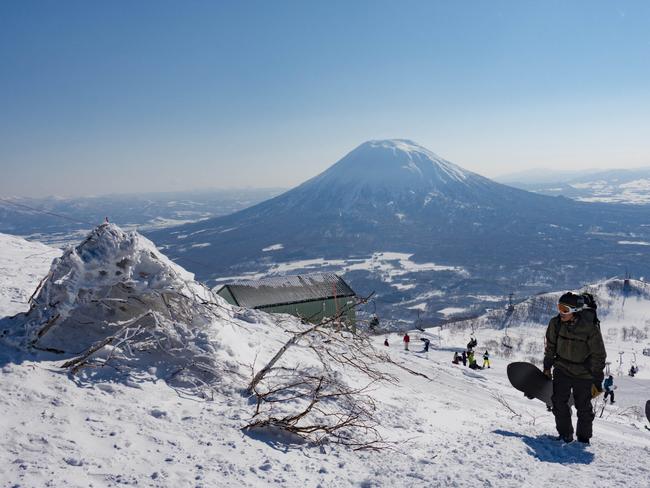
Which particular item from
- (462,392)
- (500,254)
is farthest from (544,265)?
(462,392)

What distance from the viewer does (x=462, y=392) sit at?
962cm

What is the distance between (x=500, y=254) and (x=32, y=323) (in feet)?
656

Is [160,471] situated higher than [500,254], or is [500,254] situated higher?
[160,471]

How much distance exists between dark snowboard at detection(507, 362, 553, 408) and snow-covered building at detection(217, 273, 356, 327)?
17505mm

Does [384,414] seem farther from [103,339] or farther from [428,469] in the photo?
[103,339]

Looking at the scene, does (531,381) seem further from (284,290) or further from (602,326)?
(602,326)

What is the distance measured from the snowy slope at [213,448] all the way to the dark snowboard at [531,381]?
482mm

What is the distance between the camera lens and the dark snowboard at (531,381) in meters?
5.93

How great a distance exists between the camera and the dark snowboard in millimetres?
5934

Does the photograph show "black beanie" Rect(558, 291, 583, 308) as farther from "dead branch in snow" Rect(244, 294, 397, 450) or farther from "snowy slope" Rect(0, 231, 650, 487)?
"dead branch in snow" Rect(244, 294, 397, 450)

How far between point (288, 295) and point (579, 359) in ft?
67.5

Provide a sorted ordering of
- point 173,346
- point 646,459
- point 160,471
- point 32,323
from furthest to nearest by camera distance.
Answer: point 173,346 → point 32,323 → point 646,459 → point 160,471

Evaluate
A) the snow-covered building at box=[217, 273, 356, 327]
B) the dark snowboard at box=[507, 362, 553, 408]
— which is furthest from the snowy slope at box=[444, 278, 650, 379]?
the dark snowboard at box=[507, 362, 553, 408]

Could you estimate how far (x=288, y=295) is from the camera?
2492 cm
